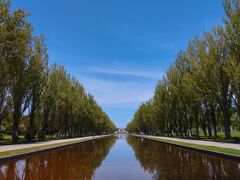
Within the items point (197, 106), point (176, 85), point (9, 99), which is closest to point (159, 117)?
point (176, 85)

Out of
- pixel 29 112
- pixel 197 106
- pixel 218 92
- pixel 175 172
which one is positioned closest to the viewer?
pixel 175 172

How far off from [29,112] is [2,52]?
1310 centimetres

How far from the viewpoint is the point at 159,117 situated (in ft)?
216

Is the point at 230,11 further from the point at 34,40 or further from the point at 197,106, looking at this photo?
the point at 34,40

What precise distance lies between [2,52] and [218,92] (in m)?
24.2

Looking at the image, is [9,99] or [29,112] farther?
[29,112]

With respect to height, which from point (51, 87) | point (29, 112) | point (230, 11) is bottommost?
point (29, 112)

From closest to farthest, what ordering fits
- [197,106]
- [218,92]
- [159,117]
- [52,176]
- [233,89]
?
[52,176]
[233,89]
[218,92]
[197,106]
[159,117]

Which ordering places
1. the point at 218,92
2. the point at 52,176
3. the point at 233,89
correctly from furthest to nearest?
the point at 218,92 → the point at 233,89 → the point at 52,176

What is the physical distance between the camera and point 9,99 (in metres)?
31.1

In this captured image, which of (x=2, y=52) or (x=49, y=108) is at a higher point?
(x=2, y=52)

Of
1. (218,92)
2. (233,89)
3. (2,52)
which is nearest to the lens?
(2,52)

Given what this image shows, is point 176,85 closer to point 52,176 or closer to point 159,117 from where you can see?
point 159,117

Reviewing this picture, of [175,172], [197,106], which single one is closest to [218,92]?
[197,106]
